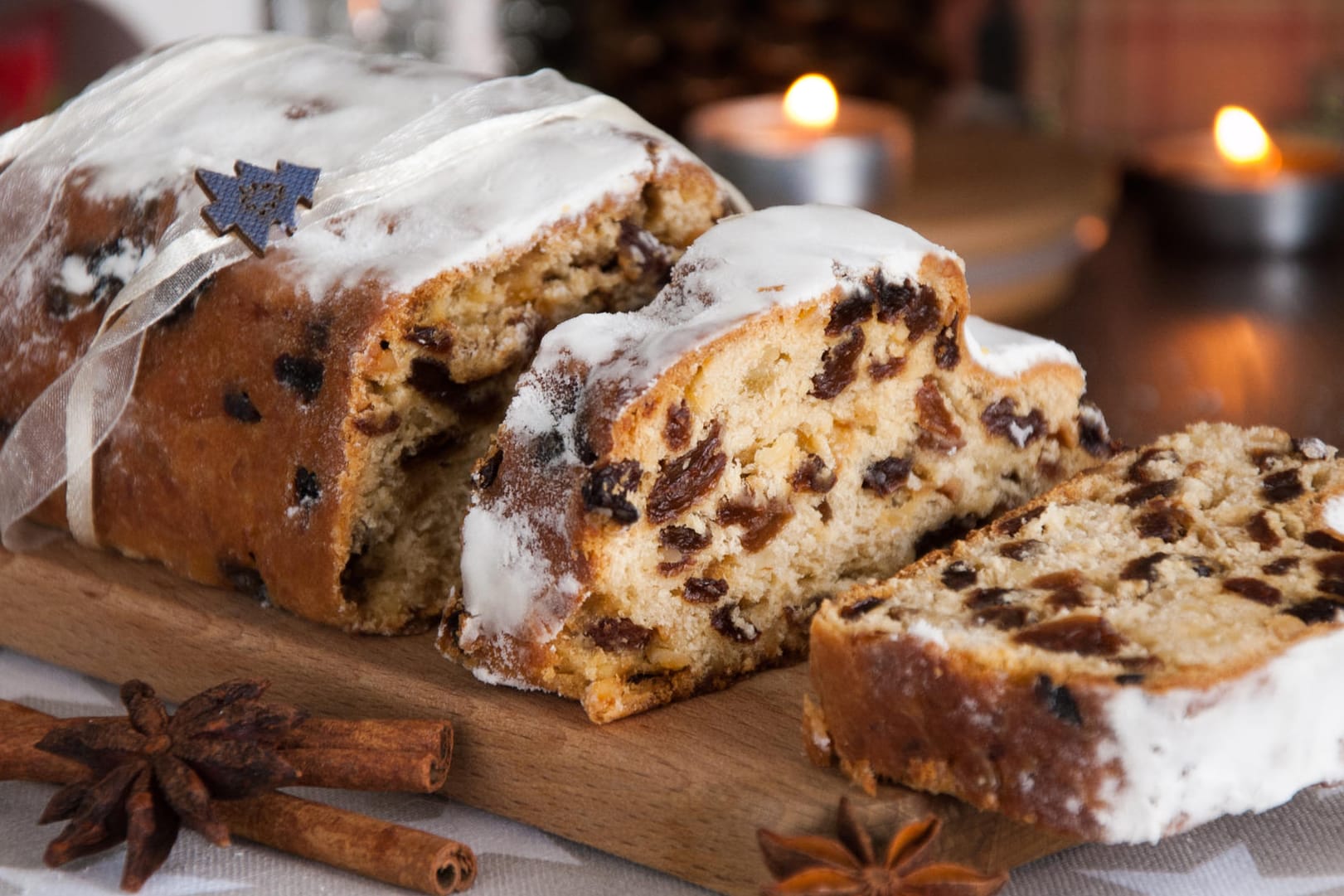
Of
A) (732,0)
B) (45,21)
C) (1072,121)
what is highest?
(45,21)

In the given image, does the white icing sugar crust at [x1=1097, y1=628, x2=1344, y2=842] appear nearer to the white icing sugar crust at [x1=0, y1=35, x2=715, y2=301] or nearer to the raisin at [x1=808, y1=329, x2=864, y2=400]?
the raisin at [x1=808, y1=329, x2=864, y2=400]

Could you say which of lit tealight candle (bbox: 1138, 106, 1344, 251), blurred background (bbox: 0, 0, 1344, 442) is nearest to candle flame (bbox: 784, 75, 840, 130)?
blurred background (bbox: 0, 0, 1344, 442)

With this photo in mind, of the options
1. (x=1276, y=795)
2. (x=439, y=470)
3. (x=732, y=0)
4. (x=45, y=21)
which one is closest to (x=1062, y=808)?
(x=1276, y=795)

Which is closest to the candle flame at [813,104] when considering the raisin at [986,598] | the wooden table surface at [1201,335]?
the wooden table surface at [1201,335]

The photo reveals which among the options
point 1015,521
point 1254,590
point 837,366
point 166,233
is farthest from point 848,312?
point 166,233

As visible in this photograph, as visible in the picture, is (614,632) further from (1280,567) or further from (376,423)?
(1280,567)

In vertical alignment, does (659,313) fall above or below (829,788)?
above

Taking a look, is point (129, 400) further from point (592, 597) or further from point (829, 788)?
point (829, 788)
